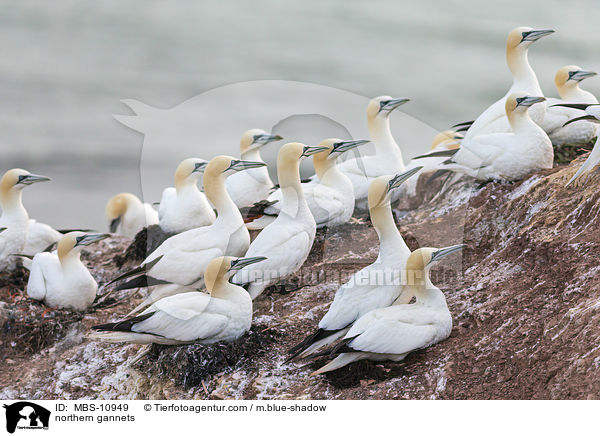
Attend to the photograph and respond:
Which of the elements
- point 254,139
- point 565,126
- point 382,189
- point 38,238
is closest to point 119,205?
point 38,238

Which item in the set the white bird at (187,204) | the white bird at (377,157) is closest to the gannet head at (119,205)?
the white bird at (187,204)

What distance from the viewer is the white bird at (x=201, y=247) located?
5852 mm

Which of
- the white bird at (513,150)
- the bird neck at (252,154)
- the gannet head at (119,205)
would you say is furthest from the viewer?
the gannet head at (119,205)

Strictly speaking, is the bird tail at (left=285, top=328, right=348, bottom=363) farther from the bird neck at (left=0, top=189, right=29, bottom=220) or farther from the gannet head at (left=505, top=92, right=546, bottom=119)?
the bird neck at (left=0, top=189, right=29, bottom=220)

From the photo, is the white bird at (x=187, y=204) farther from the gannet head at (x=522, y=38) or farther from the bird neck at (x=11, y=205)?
the gannet head at (x=522, y=38)

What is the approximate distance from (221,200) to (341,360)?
1.75 m

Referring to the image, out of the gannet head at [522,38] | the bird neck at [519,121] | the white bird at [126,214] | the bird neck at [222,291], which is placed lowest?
the white bird at [126,214]

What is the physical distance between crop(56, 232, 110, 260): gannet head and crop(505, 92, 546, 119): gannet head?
303cm

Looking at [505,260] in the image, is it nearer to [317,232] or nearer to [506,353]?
[506,353]

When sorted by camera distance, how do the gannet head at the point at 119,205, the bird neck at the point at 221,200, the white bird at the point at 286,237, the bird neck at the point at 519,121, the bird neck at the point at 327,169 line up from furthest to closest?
the gannet head at the point at 119,205 → the bird neck at the point at 327,169 → the bird neck at the point at 519,121 → the bird neck at the point at 221,200 → the white bird at the point at 286,237

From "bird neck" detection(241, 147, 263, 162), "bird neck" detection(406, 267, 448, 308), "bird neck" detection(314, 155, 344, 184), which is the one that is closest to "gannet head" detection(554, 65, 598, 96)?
"bird neck" detection(314, 155, 344, 184)

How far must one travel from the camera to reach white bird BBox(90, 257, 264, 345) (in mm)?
5059

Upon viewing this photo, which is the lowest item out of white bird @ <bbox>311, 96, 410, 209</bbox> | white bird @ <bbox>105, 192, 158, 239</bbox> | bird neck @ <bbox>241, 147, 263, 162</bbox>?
white bird @ <bbox>105, 192, 158, 239</bbox>

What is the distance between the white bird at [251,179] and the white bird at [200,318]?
1.96m
